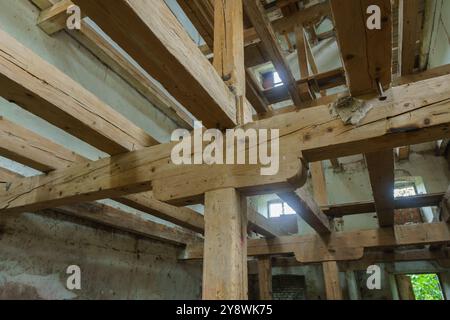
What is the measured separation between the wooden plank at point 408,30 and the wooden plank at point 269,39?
84 centimetres

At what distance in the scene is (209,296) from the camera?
100 centimetres

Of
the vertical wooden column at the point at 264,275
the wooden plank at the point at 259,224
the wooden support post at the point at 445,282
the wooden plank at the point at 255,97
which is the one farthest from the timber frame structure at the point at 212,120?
the wooden support post at the point at 445,282

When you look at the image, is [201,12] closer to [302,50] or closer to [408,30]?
[302,50]

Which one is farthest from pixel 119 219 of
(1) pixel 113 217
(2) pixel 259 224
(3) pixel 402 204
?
(3) pixel 402 204

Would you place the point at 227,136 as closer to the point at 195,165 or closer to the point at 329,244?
the point at 195,165

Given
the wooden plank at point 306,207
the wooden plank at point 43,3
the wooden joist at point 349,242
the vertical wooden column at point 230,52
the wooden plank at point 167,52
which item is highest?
the wooden plank at point 43,3

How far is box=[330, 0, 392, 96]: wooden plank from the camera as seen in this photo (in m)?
0.76

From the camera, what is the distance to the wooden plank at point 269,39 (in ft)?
6.06

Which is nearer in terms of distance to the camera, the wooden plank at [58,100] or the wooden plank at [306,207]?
the wooden plank at [58,100]

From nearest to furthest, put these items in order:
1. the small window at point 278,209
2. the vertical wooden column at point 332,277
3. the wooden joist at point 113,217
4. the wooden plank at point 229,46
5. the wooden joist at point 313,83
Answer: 1. the wooden plank at point 229,46
2. the wooden joist at point 113,217
3. the wooden joist at point 313,83
4. the vertical wooden column at point 332,277
5. the small window at point 278,209

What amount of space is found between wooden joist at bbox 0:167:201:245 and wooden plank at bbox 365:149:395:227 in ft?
6.47

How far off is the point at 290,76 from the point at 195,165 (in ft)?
4.36

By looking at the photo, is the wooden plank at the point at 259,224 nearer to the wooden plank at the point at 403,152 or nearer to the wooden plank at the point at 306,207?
the wooden plank at the point at 306,207

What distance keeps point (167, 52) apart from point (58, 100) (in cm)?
60
